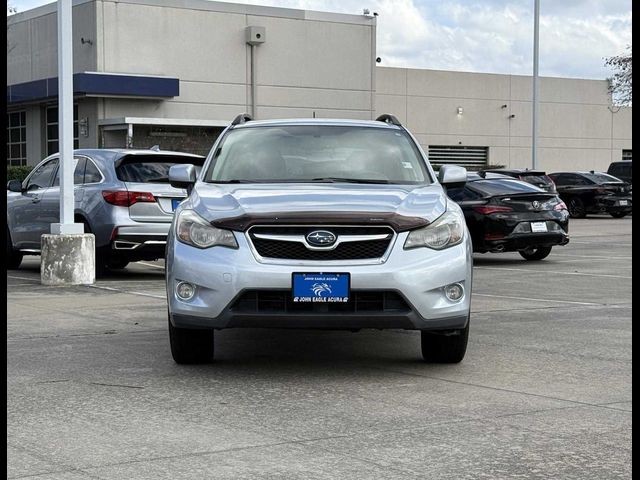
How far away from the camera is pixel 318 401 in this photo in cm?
645

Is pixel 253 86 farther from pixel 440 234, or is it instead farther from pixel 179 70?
pixel 440 234

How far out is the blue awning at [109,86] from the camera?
3631cm

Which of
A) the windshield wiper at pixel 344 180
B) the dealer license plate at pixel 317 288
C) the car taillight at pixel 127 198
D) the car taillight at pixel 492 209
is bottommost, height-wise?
the dealer license plate at pixel 317 288

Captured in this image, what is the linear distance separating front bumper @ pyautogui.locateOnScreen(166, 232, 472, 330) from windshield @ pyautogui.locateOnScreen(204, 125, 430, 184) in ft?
3.96

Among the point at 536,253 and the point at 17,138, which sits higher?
the point at 17,138

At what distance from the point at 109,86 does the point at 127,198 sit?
2373 centimetres

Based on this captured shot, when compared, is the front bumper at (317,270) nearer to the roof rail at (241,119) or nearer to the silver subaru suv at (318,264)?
the silver subaru suv at (318,264)

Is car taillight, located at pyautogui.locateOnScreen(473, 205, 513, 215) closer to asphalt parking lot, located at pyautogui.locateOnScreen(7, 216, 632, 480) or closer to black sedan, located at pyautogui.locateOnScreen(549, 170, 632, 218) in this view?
asphalt parking lot, located at pyautogui.locateOnScreen(7, 216, 632, 480)

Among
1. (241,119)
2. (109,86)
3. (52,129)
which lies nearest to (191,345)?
(241,119)

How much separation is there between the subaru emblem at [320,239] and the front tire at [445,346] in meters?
1.07

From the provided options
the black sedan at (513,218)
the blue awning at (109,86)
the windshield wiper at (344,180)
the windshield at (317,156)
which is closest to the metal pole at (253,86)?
the blue awning at (109,86)

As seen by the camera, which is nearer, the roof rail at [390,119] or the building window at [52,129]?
the roof rail at [390,119]

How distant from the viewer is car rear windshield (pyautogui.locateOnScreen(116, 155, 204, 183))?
45.9 feet

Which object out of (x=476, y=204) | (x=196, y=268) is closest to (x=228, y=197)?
(x=196, y=268)
